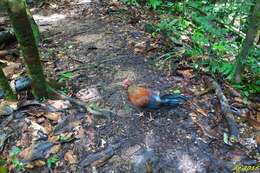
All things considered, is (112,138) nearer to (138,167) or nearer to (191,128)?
(138,167)

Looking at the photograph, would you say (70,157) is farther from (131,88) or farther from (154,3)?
(154,3)

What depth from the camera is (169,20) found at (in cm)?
787

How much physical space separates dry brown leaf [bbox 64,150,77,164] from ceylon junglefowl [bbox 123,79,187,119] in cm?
131

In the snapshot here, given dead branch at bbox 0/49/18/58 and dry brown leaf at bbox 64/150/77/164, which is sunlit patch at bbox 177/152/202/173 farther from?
dead branch at bbox 0/49/18/58

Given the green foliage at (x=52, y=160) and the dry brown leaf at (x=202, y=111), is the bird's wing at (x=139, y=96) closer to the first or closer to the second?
the dry brown leaf at (x=202, y=111)

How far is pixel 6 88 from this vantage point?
4.37 meters

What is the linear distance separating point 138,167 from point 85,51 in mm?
3463

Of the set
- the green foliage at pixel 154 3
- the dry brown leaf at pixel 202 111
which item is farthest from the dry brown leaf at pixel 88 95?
the green foliage at pixel 154 3

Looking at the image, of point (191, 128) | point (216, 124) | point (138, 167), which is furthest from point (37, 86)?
point (216, 124)

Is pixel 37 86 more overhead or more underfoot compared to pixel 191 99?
more overhead

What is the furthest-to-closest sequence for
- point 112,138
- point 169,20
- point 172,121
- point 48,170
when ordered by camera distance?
1. point 169,20
2. point 172,121
3. point 112,138
4. point 48,170

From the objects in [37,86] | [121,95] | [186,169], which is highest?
[37,86]

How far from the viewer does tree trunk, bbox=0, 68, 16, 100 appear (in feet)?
13.8

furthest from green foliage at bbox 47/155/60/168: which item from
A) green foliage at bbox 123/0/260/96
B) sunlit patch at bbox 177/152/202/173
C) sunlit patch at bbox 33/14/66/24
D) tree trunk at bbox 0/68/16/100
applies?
sunlit patch at bbox 33/14/66/24
